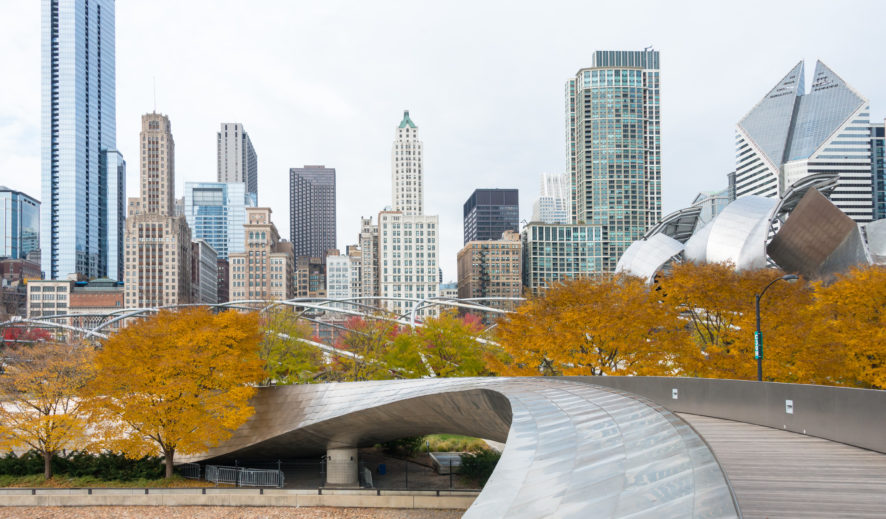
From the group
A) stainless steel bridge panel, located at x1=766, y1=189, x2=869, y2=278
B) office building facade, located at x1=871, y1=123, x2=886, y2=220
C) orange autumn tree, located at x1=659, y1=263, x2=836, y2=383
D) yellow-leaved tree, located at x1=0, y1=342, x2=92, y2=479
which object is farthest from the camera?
office building facade, located at x1=871, y1=123, x2=886, y2=220

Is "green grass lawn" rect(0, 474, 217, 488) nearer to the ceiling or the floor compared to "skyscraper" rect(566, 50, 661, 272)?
nearer to the floor

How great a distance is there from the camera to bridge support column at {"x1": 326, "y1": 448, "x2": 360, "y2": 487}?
27.4m

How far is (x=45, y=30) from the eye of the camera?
189875 mm

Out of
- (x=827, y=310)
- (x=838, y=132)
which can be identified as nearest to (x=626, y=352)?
(x=827, y=310)

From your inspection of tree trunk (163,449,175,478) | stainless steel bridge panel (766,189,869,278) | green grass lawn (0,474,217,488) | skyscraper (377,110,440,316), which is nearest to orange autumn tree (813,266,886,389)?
green grass lawn (0,474,217,488)

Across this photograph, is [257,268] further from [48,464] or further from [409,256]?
[48,464]

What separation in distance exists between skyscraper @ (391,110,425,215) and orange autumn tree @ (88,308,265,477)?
458 feet

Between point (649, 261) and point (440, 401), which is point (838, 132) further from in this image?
point (440, 401)

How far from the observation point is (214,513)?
22.7 m

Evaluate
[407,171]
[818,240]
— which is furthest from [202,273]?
[818,240]

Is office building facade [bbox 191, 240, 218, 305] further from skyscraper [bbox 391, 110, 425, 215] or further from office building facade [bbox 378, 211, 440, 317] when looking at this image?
skyscraper [bbox 391, 110, 425, 215]

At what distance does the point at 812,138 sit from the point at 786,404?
188972 millimetres

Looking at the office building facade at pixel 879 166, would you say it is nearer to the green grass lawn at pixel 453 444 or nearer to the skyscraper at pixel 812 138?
the skyscraper at pixel 812 138

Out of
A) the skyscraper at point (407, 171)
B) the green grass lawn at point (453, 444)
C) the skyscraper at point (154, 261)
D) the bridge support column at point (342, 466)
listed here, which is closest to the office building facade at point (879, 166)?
the skyscraper at point (407, 171)
